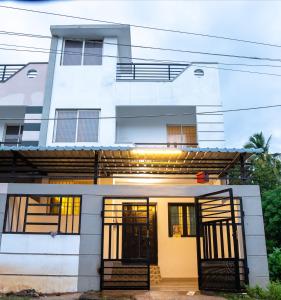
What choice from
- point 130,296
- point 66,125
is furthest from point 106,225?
point 66,125

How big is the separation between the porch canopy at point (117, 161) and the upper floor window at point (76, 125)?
137cm

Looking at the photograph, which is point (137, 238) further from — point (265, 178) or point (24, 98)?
point (265, 178)

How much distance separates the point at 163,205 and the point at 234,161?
3.31 m

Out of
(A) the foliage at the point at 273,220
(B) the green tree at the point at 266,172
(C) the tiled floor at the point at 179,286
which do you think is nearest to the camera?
(C) the tiled floor at the point at 179,286

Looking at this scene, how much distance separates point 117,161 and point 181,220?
3.51m

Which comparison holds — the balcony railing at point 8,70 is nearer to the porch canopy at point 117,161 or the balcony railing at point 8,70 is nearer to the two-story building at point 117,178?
the two-story building at point 117,178

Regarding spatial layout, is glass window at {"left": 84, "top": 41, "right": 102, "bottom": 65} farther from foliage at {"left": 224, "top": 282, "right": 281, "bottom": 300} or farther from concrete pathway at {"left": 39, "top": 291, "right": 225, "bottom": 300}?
foliage at {"left": 224, "top": 282, "right": 281, "bottom": 300}

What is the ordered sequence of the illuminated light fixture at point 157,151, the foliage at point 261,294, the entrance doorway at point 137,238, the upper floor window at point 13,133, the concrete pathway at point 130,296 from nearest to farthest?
the foliage at point 261,294 < the concrete pathway at point 130,296 < the illuminated light fixture at point 157,151 < the entrance doorway at point 137,238 < the upper floor window at point 13,133

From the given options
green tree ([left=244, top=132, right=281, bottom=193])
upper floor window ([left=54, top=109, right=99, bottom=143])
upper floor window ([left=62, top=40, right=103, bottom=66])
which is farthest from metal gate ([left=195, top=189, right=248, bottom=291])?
upper floor window ([left=62, top=40, right=103, bottom=66])

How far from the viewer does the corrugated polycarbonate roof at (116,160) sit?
8.09m

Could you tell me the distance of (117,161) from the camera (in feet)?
30.3

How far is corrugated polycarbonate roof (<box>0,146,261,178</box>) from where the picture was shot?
809cm

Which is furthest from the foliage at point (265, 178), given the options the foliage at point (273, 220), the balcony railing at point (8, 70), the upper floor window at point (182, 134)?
the balcony railing at point (8, 70)

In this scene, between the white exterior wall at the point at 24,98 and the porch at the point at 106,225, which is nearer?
the porch at the point at 106,225
